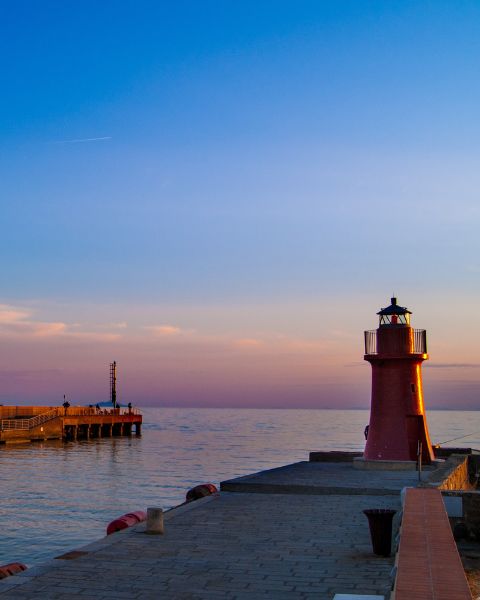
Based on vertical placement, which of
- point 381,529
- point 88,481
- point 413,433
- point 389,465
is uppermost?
point 413,433

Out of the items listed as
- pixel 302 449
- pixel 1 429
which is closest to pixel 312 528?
pixel 1 429

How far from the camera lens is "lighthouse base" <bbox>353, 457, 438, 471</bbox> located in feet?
75.2

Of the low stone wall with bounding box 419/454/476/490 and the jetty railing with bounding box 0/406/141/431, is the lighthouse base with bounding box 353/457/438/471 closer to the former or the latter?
the low stone wall with bounding box 419/454/476/490

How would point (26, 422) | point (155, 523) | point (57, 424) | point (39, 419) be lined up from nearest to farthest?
point (155, 523)
point (26, 422)
point (39, 419)
point (57, 424)

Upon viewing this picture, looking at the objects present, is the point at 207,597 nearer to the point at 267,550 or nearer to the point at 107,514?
the point at 267,550

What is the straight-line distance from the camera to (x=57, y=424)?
69.6 metres

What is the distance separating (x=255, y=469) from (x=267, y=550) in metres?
38.6

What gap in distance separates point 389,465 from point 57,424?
5237 cm

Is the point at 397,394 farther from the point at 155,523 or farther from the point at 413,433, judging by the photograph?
the point at 155,523

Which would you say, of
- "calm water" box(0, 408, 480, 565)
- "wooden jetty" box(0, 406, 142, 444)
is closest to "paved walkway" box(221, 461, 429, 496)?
"calm water" box(0, 408, 480, 565)

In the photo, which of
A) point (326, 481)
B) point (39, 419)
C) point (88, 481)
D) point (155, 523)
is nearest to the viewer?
point (155, 523)

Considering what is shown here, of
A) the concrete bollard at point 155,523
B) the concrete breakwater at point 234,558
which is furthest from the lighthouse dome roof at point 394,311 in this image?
the concrete bollard at point 155,523

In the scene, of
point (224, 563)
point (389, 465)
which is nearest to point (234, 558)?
point (224, 563)

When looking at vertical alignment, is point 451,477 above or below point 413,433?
below
